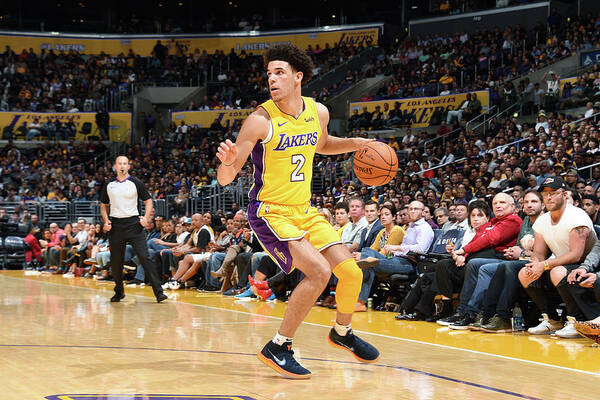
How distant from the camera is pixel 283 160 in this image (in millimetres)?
4551

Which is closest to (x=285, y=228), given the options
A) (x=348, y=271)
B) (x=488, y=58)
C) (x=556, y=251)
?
(x=348, y=271)

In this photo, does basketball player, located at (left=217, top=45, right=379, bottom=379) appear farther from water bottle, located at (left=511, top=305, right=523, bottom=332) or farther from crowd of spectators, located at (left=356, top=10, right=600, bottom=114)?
crowd of spectators, located at (left=356, top=10, right=600, bottom=114)

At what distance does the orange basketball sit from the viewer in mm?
5230

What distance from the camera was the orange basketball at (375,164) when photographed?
5230 mm

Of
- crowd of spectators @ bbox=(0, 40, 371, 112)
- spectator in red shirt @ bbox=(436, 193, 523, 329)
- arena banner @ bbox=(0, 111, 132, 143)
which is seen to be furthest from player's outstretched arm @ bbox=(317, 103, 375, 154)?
arena banner @ bbox=(0, 111, 132, 143)

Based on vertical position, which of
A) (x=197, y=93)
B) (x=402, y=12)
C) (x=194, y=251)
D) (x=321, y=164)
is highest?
(x=402, y=12)

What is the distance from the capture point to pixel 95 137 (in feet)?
→ 93.7

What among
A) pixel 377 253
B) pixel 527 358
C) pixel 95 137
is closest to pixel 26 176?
pixel 95 137

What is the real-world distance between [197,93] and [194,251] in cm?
1990

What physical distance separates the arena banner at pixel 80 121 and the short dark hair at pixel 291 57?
25.3m

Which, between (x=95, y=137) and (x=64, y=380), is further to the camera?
(x=95, y=137)

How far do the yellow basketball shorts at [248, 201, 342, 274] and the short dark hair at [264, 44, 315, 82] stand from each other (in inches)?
37.0

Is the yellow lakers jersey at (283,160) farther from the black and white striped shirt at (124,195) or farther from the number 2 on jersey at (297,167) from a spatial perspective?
the black and white striped shirt at (124,195)

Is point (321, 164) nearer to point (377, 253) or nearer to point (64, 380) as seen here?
point (377, 253)
